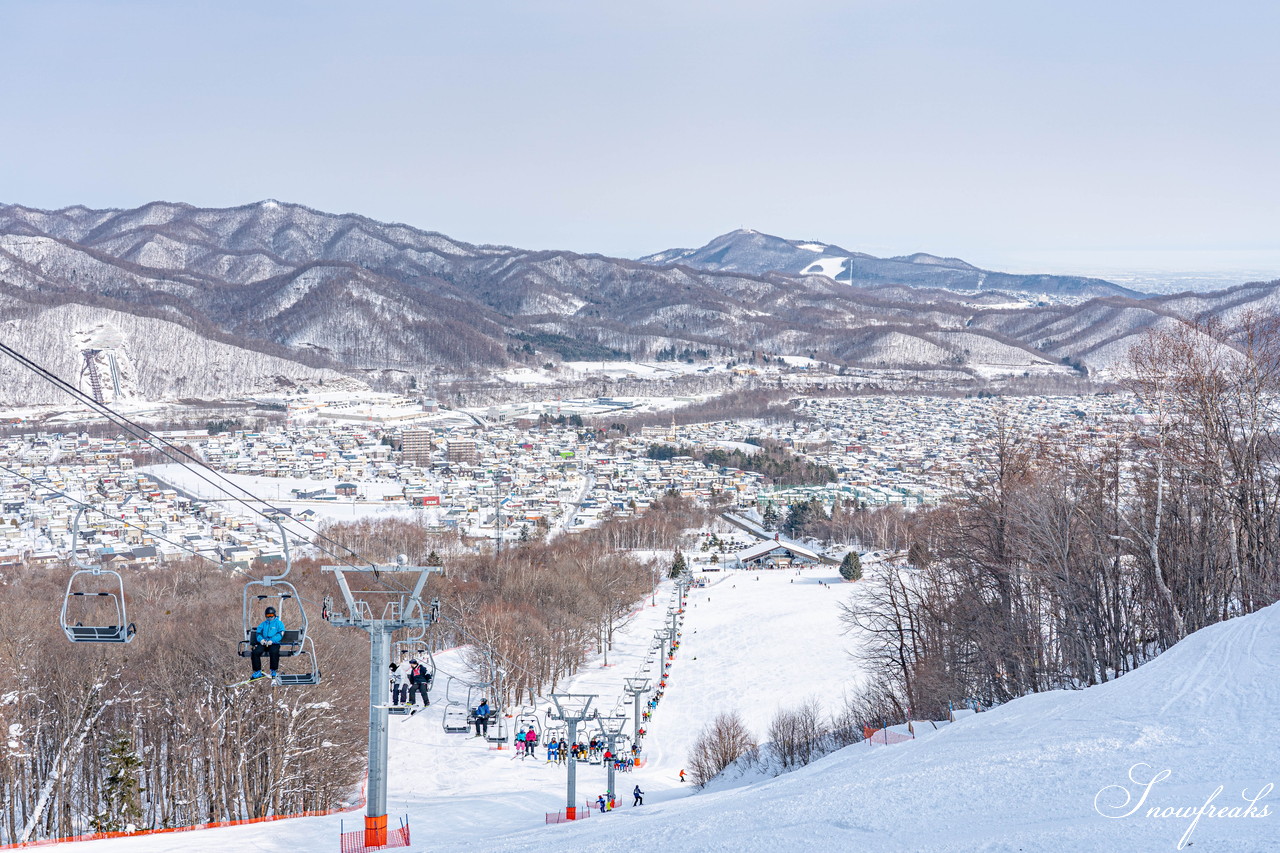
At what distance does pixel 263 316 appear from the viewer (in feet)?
570

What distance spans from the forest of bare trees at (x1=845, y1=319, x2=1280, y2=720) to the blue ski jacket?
10409mm

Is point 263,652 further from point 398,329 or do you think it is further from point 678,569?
point 398,329

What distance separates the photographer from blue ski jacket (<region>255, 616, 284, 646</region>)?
9453mm

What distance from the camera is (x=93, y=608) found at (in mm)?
→ 24969

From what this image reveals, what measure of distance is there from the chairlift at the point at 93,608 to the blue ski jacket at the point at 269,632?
1.09m

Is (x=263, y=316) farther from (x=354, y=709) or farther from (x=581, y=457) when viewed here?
(x=354, y=709)

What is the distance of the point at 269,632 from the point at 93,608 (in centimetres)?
1870

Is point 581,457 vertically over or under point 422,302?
under

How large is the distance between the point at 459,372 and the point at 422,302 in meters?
37.4

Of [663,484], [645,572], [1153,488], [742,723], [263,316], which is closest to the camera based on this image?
[1153,488]

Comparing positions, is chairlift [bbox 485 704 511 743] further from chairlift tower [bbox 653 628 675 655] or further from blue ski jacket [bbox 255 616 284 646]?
blue ski jacket [bbox 255 616 284 646]

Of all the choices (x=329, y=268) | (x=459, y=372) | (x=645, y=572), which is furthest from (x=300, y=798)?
(x=329, y=268)

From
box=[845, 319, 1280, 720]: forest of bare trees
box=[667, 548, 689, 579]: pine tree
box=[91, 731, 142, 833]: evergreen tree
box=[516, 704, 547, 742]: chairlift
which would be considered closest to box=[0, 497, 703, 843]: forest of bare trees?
box=[91, 731, 142, 833]: evergreen tree

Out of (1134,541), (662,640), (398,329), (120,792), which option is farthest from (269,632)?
(398,329)
